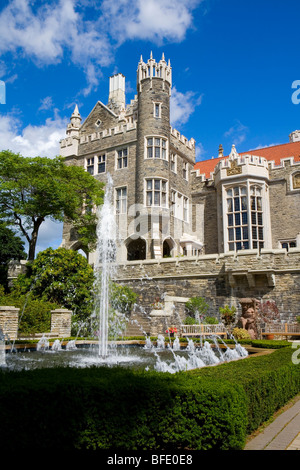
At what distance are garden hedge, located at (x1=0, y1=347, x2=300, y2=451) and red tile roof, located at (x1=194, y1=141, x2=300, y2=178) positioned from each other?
90.1ft

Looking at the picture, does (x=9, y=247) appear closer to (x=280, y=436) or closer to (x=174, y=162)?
(x=174, y=162)

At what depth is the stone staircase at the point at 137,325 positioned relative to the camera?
68.4 ft

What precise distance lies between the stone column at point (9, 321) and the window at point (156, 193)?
46.5ft

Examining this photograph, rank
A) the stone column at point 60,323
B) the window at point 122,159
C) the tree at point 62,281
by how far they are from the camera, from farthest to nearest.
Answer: the window at point 122,159 → the tree at point 62,281 → the stone column at point 60,323

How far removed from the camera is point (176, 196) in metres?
30.0

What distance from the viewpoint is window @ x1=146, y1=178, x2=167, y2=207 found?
27625 millimetres

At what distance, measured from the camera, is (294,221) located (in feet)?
88.2

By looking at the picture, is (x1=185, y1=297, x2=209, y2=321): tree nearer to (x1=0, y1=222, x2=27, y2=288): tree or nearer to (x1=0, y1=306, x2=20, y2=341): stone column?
(x1=0, y1=306, x2=20, y2=341): stone column

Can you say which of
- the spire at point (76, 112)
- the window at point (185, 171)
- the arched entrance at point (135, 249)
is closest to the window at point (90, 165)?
the spire at point (76, 112)

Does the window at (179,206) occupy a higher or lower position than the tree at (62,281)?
higher

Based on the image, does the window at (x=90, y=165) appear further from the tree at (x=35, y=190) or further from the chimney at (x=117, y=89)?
the chimney at (x=117, y=89)

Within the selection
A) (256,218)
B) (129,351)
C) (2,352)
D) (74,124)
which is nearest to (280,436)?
(129,351)

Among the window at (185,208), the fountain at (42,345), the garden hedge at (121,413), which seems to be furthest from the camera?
the window at (185,208)

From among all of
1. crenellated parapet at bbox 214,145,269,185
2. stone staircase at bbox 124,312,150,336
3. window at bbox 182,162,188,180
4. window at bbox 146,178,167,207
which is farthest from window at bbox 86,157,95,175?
stone staircase at bbox 124,312,150,336
